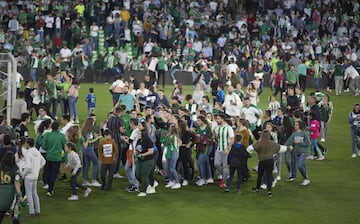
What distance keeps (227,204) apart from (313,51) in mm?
26263

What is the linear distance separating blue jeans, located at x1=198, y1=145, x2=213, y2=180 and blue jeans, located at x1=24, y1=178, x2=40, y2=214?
4565mm

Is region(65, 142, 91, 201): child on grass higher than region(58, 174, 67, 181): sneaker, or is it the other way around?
region(65, 142, 91, 201): child on grass

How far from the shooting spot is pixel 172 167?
19016mm

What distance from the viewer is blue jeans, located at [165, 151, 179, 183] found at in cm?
1892

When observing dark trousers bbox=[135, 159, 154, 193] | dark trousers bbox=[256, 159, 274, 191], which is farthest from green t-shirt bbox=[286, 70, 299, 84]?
dark trousers bbox=[135, 159, 154, 193]

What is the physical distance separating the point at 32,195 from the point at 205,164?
4.90 m

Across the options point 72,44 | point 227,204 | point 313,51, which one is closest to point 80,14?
point 72,44

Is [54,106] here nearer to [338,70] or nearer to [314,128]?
[314,128]

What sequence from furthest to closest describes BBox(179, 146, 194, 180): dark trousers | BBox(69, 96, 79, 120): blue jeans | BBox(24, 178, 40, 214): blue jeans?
1. BBox(69, 96, 79, 120): blue jeans
2. BBox(179, 146, 194, 180): dark trousers
3. BBox(24, 178, 40, 214): blue jeans

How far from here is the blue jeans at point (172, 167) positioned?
18.9m

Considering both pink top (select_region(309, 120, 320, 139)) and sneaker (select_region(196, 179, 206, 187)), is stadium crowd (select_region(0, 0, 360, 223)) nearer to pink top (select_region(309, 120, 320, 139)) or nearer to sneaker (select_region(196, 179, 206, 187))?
pink top (select_region(309, 120, 320, 139))

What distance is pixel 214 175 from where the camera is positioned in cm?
2050

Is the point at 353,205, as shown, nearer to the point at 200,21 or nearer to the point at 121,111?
the point at 121,111

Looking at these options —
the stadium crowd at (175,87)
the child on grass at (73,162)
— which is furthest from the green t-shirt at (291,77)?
the child on grass at (73,162)
